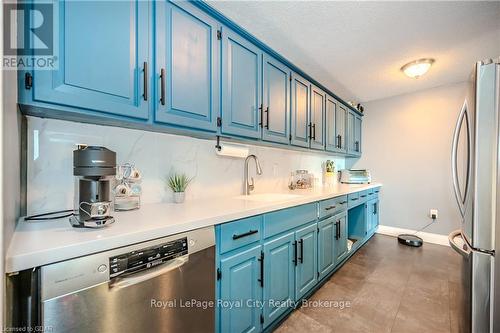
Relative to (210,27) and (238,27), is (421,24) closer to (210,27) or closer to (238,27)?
(238,27)

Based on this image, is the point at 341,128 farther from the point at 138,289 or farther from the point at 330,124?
the point at 138,289

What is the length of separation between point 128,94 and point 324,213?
181 centimetres

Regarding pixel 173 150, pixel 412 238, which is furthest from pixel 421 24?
pixel 412 238

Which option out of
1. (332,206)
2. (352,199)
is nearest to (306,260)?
(332,206)

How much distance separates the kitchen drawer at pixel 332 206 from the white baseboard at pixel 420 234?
192 centimetres

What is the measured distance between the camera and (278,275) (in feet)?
4.97

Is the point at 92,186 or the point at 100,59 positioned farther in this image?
the point at 100,59

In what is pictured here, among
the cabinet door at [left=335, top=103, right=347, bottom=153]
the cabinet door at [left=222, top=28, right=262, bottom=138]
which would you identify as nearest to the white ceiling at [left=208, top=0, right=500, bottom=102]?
the cabinet door at [left=222, top=28, right=262, bottom=138]

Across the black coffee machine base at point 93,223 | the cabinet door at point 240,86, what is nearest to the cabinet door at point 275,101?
the cabinet door at point 240,86

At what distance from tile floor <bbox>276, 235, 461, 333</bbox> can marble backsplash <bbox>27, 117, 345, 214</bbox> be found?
3.86 ft

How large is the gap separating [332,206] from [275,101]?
1.18 metres

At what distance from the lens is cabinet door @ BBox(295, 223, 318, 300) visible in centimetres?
170

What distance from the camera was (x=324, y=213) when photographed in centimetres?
205

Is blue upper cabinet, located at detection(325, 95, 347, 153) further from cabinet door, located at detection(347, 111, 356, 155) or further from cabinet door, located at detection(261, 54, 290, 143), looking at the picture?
cabinet door, located at detection(261, 54, 290, 143)
